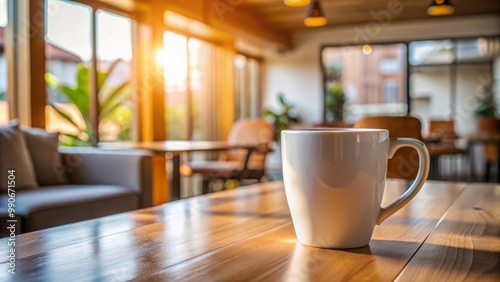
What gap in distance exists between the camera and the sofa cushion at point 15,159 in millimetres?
2695

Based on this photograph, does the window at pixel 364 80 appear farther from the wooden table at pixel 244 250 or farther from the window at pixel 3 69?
the wooden table at pixel 244 250

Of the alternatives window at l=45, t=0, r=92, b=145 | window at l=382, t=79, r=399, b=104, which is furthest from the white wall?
window at l=45, t=0, r=92, b=145

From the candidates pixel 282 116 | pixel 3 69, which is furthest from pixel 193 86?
pixel 3 69

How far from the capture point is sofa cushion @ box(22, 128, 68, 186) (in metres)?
3.03

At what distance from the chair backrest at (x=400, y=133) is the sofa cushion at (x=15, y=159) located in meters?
1.85

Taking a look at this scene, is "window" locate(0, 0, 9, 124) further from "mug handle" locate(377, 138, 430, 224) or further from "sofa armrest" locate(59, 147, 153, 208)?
"mug handle" locate(377, 138, 430, 224)

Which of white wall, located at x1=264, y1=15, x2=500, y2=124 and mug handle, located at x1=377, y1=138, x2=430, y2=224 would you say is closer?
mug handle, located at x1=377, y1=138, x2=430, y2=224

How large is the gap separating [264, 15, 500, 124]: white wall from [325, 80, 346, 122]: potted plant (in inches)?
5.3

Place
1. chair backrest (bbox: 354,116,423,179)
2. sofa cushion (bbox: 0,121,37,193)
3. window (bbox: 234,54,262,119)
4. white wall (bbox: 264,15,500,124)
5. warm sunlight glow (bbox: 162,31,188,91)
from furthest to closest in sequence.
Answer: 1. window (bbox: 234,54,262,119)
2. white wall (bbox: 264,15,500,124)
3. warm sunlight glow (bbox: 162,31,188,91)
4. sofa cushion (bbox: 0,121,37,193)
5. chair backrest (bbox: 354,116,423,179)

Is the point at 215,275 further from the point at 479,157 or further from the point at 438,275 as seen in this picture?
the point at 479,157

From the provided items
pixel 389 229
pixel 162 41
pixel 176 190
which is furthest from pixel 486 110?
pixel 389 229

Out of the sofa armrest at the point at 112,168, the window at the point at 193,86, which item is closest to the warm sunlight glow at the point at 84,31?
the window at the point at 193,86

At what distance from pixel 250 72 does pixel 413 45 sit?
259cm

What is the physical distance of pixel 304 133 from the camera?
0.61 metres
